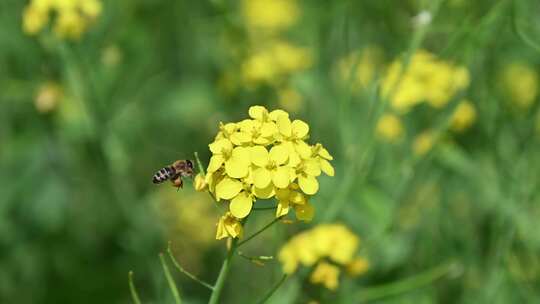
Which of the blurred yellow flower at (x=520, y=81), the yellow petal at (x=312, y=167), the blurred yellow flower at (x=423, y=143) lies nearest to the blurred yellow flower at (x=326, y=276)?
the blurred yellow flower at (x=423, y=143)

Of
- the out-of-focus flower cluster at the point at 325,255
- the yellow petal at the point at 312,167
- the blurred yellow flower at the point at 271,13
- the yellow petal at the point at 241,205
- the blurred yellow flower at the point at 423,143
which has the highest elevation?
the blurred yellow flower at the point at 271,13

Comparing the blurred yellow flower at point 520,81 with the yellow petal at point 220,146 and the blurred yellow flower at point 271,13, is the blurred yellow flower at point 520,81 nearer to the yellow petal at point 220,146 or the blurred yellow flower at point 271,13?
the blurred yellow flower at point 271,13

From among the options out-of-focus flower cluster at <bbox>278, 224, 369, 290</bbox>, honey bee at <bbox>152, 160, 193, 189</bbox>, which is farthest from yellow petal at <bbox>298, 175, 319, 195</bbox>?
out-of-focus flower cluster at <bbox>278, 224, 369, 290</bbox>

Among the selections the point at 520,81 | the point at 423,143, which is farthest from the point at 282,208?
the point at 520,81

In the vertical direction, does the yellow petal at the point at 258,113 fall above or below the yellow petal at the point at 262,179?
above

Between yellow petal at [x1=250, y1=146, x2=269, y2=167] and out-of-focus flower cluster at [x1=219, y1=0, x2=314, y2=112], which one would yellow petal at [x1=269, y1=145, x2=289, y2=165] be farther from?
out-of-focus flower cluster at [x1=219, y1=0, x2=314, y2=112]

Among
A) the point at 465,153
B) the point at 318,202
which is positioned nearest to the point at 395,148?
the point at 465,153

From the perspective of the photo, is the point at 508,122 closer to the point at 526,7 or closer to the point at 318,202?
the point at 526,7

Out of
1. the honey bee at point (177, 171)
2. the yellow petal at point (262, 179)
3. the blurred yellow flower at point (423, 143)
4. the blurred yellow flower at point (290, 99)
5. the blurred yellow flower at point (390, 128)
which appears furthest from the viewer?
the blurred yellow flower at point (290, 99)
